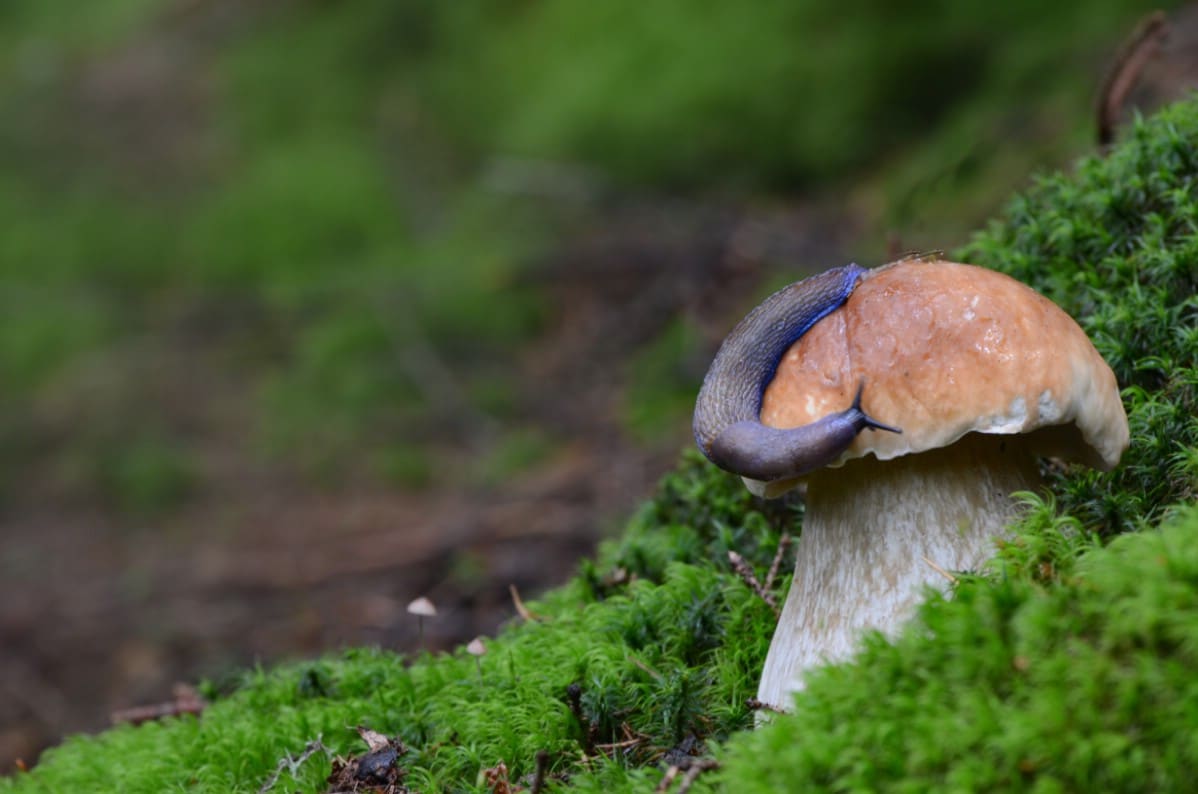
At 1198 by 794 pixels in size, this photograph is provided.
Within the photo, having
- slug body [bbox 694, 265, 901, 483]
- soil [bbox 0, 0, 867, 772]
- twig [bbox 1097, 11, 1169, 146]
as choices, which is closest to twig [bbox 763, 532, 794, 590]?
slug body [bbox 694, 265, 901, 483]

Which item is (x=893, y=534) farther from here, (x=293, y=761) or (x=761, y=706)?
(x=293, y=761)

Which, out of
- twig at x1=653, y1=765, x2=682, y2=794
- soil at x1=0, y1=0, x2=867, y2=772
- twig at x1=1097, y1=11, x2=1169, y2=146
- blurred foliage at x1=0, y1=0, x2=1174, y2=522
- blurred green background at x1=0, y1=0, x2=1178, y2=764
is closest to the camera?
twig at x1=653, y1=765, x2=682, y2=794

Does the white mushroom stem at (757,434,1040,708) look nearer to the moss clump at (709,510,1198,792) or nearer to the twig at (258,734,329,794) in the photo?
the moss clump at (709,510,1198,792)

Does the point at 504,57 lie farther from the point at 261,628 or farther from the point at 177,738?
the point at 177,738

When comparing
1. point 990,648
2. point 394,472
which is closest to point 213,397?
point 394,472

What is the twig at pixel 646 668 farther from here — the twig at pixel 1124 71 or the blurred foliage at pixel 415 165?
the blurred foliage at pixel 415 165

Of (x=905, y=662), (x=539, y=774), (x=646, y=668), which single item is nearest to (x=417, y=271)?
(x=646, y=668)
